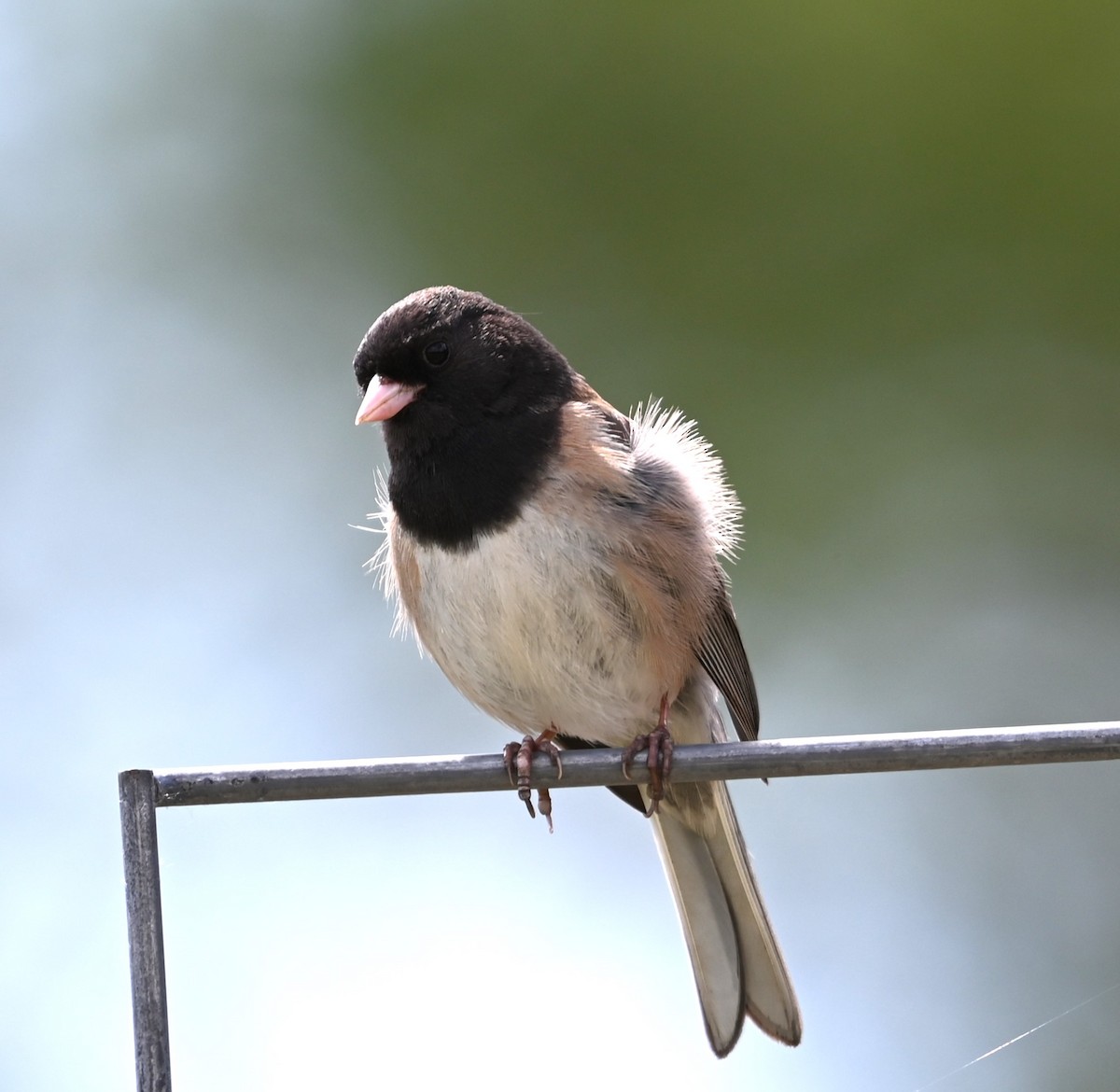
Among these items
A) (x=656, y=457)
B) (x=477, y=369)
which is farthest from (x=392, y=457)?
(x=656, y=457)

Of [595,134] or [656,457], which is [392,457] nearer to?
[656,457]

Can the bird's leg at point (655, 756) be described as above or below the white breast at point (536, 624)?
below

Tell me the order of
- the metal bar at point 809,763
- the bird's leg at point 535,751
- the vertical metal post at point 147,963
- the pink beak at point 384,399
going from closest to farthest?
the vertical metal post at point 147,963 < the metal bar at point 809,763 < the bird's leg at point 535,751 < the pink beak at point 384,399

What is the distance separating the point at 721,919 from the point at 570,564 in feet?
1.91

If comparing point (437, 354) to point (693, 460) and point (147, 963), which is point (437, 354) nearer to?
point (693, 460)

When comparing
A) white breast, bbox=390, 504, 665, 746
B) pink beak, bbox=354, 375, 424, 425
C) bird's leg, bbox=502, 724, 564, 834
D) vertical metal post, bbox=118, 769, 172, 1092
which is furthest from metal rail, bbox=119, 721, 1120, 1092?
pink beak, bbox=354, 375, 424, 425

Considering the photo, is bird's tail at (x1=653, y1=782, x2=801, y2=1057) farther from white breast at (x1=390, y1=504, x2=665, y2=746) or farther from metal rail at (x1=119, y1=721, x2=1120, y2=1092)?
metal rail at (x1=119, y1=721, x2=1120, y2=1092)

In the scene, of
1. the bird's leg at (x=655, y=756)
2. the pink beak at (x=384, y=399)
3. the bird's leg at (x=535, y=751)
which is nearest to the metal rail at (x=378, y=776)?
the bird's leg at (x=655, y=756)

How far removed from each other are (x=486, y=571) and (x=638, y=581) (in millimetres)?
222

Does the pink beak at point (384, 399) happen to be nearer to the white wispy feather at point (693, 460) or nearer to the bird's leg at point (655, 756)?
the white wispy feather at point (693, 460)

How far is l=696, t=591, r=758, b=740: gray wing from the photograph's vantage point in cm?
221

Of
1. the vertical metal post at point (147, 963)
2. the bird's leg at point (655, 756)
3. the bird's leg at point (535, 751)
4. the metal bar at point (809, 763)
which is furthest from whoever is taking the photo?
the bird's leg at point (535, 751)

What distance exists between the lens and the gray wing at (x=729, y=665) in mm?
2215

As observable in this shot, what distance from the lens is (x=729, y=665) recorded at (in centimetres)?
226
